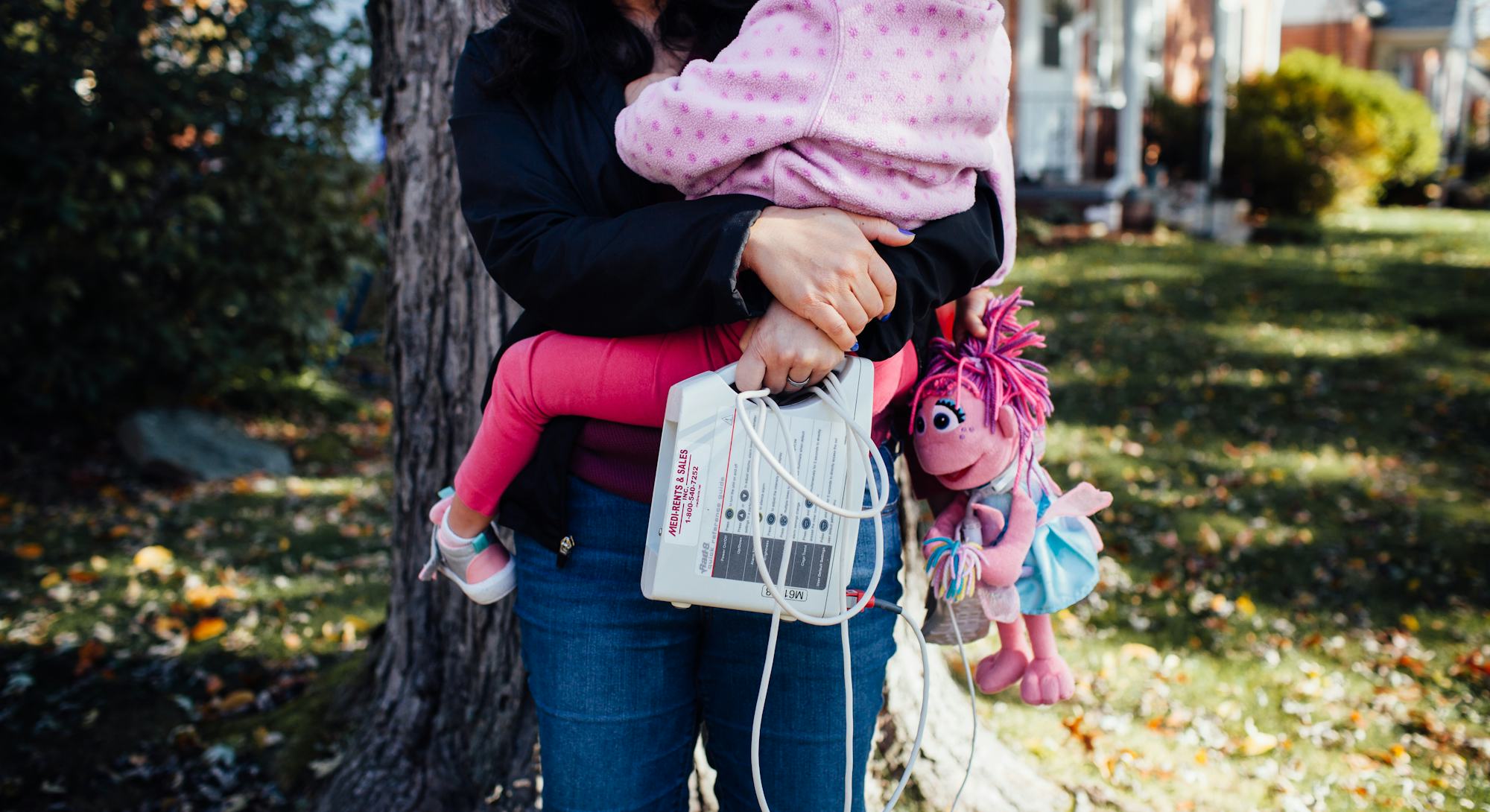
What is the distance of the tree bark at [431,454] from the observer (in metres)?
2.33

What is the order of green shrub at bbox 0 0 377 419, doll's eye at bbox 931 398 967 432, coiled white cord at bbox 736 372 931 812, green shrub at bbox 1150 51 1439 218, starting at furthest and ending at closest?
green shrub at bbox 1150 51 1439 218, green shrub at bbox 0 0 377 419, doll's eye at bbox 931 398 967 432, coiled white cord at bbox 736 372 931 812

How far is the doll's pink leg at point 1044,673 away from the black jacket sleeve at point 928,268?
0.61 m

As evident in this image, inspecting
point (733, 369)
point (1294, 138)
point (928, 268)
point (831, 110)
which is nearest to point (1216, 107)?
point (1294, 138)

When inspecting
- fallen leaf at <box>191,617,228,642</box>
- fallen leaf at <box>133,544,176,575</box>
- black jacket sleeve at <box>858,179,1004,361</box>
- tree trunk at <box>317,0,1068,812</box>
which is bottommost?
fallen leaf at <box>133,544,176,575</box>

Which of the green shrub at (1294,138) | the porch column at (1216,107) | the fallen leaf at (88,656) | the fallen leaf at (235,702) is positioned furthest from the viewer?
the green shrub at (1294,138)

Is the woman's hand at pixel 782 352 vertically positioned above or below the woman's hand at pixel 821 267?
below

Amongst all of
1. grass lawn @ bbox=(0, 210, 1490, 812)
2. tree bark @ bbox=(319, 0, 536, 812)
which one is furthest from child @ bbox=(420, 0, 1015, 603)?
→ grass lawn @ bbox=(0, 210, 1490, 812)

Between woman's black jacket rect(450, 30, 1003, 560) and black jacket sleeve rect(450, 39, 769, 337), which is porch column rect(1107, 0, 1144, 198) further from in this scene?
black jacket sleeve rect(450, 39, 769, 337)

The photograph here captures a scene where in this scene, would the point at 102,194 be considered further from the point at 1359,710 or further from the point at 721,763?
the point at 1359,710

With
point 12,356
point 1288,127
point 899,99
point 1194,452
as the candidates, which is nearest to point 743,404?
point 899,99

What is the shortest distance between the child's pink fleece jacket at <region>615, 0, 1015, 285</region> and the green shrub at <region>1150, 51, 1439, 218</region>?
13.2 m

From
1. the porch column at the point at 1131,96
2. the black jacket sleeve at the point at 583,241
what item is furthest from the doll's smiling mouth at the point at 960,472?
the porch column at the point at 1131,96

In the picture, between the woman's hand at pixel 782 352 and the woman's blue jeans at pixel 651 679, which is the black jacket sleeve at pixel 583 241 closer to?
the woman's hand at pixel 782 352

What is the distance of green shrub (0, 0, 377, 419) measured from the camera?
5.29 meters
